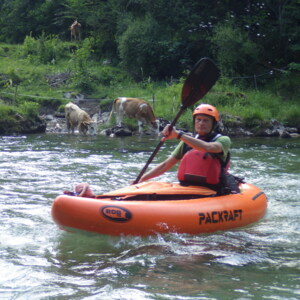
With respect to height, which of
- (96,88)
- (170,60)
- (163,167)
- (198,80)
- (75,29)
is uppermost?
(75,29)

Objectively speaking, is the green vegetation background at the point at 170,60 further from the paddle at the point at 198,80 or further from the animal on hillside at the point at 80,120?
the paddle at the point at 198,80

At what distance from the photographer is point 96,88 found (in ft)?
63.4

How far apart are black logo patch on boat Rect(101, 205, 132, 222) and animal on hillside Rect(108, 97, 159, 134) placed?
10434 mm

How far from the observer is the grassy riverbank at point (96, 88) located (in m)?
15.6

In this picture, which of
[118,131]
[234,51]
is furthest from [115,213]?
[234,51]

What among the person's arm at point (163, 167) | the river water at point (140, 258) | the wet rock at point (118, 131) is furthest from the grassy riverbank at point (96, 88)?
the person's arm at point (163, 167)

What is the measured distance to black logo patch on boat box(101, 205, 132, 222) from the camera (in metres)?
4.32

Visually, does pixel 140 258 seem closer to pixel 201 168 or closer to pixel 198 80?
pixel 201 168

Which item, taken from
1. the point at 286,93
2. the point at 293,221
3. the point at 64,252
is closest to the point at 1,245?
the point at 64,252

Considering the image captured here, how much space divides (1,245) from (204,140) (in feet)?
6.99

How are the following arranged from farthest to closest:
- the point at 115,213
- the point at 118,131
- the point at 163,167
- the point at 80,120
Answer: the point at 80,120
the point at 118,131
the point at 163,167
the point at 115,213

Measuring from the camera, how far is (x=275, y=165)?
895 cm

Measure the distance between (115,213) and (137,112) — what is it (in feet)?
35.1

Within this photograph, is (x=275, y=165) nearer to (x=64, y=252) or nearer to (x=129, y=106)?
(x=64, y=252)
